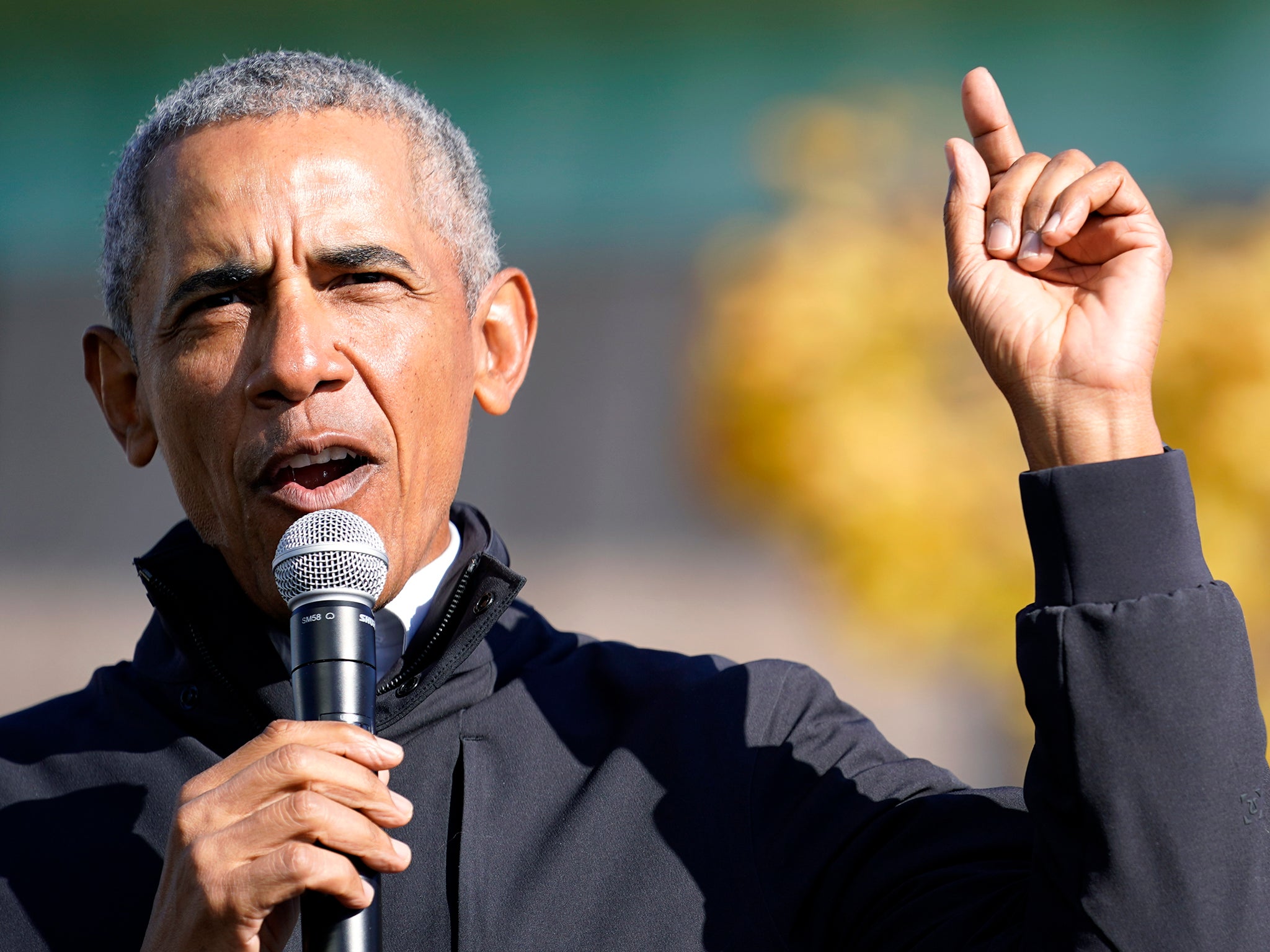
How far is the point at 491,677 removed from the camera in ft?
7.22

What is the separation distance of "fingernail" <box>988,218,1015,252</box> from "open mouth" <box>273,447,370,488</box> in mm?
1044

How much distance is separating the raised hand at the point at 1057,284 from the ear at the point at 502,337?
3.11 ft

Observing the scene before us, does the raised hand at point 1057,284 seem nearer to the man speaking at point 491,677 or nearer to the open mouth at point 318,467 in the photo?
the man speaking at point 491,677

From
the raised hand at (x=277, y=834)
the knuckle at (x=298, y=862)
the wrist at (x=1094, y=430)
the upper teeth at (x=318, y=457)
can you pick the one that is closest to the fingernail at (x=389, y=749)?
the raised hand at (x=277, y=834)

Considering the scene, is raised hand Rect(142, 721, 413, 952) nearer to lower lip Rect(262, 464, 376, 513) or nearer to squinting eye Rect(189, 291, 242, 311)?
lower lip Rect(262, 464, 376, 513)

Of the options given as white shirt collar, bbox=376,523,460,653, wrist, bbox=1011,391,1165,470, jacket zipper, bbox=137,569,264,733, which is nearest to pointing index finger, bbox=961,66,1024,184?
wrist, bbox=1011,391,1165,470

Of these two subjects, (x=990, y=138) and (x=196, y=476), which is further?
(x=196, y=476)

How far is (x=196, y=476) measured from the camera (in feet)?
6.73

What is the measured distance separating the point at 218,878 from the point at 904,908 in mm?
1007

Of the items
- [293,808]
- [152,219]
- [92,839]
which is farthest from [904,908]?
[152,219]

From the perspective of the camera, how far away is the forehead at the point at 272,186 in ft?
6.59

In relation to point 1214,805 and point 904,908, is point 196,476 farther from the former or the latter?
point 1214,805

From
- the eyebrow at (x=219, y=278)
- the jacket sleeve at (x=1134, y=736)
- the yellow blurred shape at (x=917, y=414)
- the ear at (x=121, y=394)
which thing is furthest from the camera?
the yellow blurred shape at (x=917, y=414)

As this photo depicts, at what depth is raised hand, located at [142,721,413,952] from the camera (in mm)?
1354
